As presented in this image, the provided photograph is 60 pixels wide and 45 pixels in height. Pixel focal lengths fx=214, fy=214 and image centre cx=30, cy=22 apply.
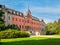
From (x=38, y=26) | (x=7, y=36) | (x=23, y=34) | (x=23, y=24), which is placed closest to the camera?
(x=7, y=36)

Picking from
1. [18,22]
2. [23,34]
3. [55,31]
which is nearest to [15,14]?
[18,22]

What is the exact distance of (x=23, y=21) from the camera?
233 feet

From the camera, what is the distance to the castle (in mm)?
59531

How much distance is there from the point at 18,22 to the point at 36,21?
47.8 feet

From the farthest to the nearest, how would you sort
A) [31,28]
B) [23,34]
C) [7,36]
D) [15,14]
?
[31,28] → [15,14] → [23,34] → [7,36]

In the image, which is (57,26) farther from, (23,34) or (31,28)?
(23,34)

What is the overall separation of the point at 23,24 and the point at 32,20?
8.04 metres

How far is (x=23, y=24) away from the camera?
70000 mm

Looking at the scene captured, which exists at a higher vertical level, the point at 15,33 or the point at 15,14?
the point at 15,14

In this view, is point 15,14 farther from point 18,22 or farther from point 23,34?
point 23,34

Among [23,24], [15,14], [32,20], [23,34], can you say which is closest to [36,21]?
[32,20]

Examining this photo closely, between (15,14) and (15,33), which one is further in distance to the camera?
(15,14)

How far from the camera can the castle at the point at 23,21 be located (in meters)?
59.5

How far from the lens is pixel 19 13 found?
6838 centimetres
